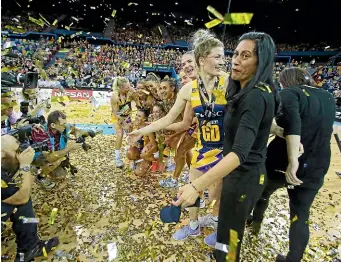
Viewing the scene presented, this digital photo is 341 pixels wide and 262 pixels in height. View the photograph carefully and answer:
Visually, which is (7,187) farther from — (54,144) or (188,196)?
(54,144)

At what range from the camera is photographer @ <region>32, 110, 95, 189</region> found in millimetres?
3135

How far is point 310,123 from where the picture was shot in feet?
6.41

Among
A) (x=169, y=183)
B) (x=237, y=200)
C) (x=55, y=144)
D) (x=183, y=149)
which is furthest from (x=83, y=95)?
(x=237, y=200)

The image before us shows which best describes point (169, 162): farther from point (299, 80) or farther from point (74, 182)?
point (299, 80)

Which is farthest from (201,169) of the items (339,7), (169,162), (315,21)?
(315,21)

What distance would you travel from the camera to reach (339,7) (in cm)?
1986

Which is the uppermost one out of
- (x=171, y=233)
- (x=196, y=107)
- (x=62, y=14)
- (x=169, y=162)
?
(x=62, y=14)

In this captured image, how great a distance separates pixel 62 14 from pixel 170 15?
10.6 metres

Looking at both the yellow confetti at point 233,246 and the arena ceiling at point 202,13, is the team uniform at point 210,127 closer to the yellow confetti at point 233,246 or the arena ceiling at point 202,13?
the yellow confetti at point 233,246

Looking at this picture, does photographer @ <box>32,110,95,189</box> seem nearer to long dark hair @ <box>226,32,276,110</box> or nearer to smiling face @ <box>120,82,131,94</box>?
smiling face @ <box>120,82,131,94</box>

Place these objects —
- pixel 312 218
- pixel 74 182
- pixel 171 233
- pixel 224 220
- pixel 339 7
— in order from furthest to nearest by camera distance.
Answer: pixel 339 7
pixel 74 182
pixel 312 218
pixel 171 233
pixel 224 220

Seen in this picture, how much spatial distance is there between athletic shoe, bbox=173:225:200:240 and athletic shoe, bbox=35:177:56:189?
1.87 m

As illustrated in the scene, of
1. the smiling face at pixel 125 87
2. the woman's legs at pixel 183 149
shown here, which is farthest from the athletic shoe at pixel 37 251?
the smiling face at pixel 125 87

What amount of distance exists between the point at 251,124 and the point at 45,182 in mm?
3114
